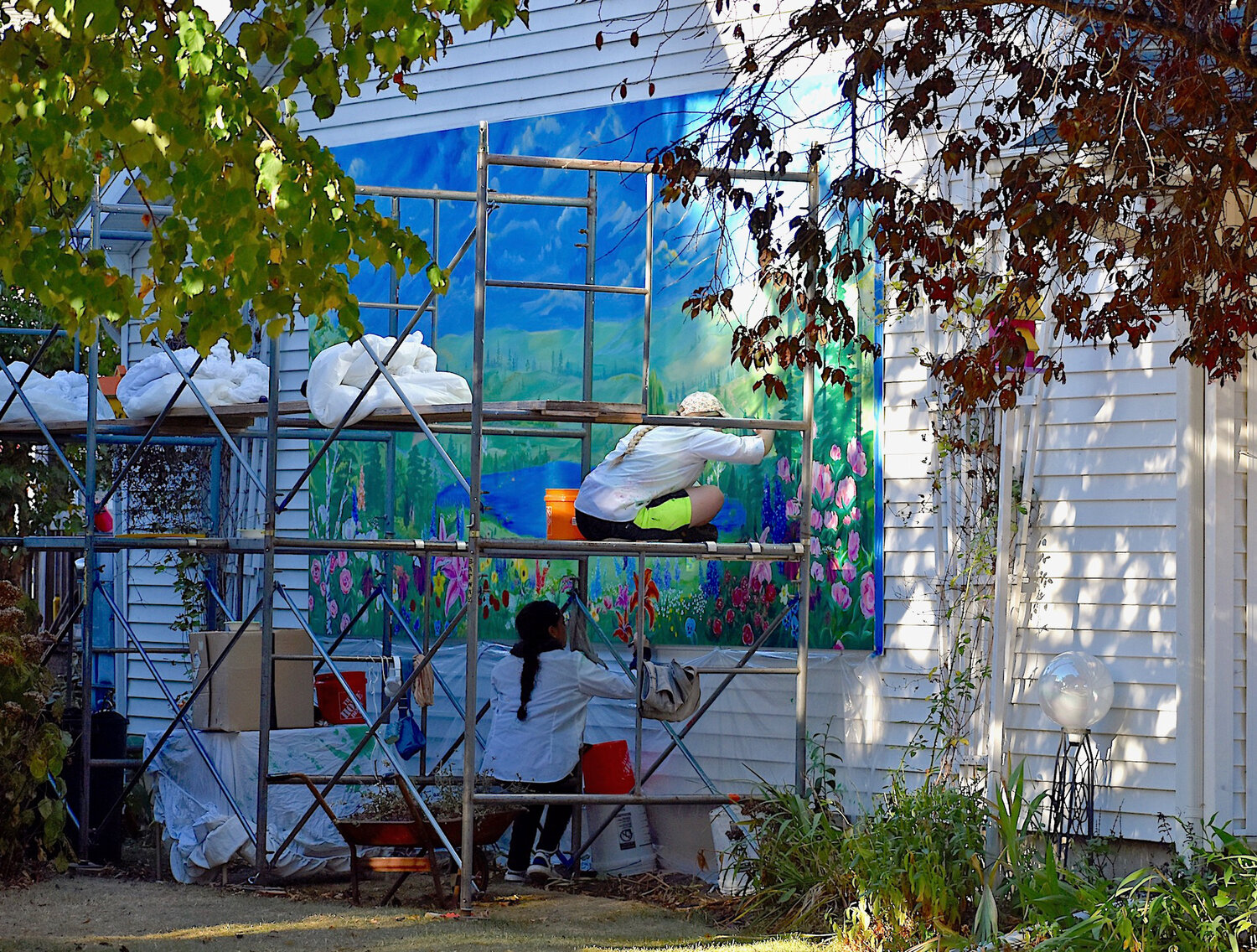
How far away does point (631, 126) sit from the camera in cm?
1023

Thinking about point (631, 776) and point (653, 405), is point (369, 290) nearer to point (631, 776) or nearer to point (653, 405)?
point (653, 405)

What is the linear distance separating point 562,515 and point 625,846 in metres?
2.11

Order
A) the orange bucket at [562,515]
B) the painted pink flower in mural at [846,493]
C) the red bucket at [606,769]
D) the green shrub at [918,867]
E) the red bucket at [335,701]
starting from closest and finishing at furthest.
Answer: the green shrub at [918,867], the orange bucket at [562,515], the painted pink flower in mural at [846,493], the red bucket at [606,769], the red bucket at [335,701]

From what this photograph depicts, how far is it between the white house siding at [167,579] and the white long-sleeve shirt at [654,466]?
14.5ft

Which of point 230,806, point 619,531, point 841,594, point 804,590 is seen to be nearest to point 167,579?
point 230,806

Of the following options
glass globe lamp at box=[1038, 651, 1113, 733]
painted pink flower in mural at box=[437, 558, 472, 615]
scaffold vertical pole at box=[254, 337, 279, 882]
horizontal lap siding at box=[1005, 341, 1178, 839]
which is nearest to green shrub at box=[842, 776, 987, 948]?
glass globe lamp at box=[1038, 651, 1113, 733]

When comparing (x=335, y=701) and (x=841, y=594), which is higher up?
(x=841, y=594)

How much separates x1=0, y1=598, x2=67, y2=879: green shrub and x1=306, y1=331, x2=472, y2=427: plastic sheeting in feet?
6.89

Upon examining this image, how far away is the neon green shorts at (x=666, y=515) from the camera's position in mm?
8211

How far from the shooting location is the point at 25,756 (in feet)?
28.2

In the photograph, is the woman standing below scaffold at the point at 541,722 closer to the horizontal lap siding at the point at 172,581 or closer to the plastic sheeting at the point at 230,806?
the plastic sheeting at the point at 230,806

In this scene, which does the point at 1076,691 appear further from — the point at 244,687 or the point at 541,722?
the point at 244,687

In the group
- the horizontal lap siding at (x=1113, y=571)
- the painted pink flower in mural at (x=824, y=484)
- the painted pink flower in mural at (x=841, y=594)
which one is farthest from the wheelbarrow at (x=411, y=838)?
the horizontal lap siding at (x=1113, y=571)

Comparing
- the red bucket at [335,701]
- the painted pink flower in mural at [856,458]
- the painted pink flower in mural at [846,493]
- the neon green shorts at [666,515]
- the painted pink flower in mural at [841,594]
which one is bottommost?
the red bucket at [335,701]
